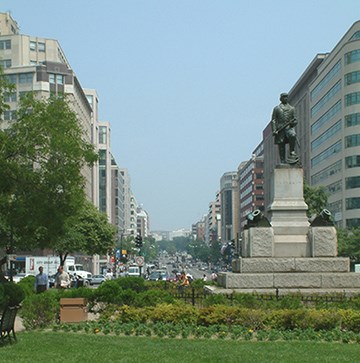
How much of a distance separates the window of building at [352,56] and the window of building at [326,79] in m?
2.63

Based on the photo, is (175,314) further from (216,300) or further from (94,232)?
(94,232)

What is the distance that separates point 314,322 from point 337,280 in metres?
6.24

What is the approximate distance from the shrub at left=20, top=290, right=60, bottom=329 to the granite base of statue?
20.7 feet

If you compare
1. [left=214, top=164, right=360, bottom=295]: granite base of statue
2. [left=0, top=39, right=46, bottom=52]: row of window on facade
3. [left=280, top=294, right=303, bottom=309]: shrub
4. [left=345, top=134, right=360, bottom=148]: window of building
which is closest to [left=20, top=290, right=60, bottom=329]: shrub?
[left=280, top=294, right=303, bottom=309]: shrub

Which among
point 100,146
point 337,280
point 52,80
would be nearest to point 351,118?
point 52,80

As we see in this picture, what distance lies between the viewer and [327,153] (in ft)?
340

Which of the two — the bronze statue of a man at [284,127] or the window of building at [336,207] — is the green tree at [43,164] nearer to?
the bronze statue of a man at [284,127]

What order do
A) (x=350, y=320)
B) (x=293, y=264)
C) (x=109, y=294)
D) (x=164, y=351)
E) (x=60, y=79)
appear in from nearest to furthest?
1. (x=164, y=351)
2. (x=350, y=320)
3. (x=109, y=294)
4. (x=293, y=264)
5. (x=60, y=79)

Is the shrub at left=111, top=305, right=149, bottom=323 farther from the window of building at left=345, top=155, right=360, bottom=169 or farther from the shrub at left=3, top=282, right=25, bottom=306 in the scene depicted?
the window of building at left=345, top=155, right=360, bottom=169

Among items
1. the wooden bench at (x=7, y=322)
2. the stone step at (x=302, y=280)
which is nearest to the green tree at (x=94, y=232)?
the stone step at (x=302, y=280)

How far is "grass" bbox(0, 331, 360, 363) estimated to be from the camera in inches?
572

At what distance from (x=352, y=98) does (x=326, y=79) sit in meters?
11.3

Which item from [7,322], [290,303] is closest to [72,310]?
[7,322]

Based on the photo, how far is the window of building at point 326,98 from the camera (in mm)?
98062
